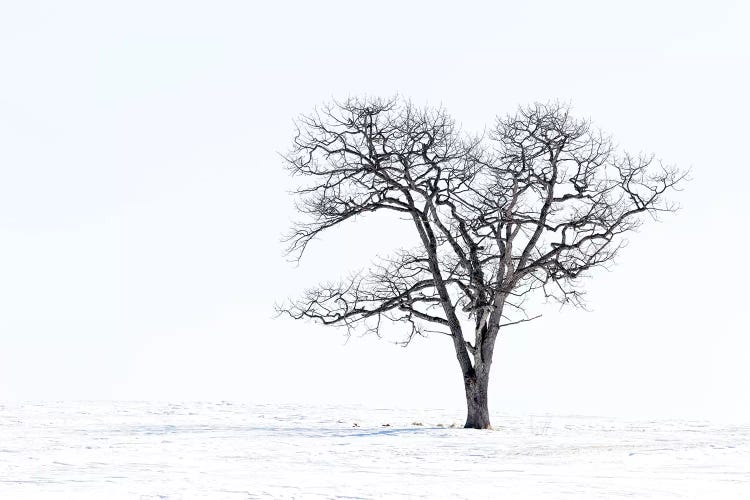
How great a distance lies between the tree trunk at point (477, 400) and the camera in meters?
25.4

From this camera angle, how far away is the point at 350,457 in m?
16.6

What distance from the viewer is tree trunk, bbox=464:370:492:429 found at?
25.4 metres

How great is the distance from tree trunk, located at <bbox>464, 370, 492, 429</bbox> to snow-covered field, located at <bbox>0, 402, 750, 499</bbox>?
0.57m

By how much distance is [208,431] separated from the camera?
21.9 m

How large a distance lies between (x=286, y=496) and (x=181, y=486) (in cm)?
162

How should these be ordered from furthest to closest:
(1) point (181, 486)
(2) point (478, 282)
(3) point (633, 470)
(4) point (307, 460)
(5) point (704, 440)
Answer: (2) point (478, 282)
(5) point (704, 440)
(4) point (307, 460)
(3) point (633, 470)
(1) point (181, 486)

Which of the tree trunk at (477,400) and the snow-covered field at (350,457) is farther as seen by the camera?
the tree trunk at (477,400)

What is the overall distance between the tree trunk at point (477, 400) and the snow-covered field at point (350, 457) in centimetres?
57

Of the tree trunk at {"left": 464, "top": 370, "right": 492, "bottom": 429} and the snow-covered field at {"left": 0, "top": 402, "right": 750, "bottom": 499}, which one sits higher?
the tree trunk at {"left": 464, "top": 370, "right": 492, "bottom": 429}

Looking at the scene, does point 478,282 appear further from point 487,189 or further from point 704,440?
point 704,440

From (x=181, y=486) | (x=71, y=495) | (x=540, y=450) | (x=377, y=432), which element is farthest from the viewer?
(x=377, y=432)

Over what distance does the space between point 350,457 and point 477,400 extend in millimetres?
9647

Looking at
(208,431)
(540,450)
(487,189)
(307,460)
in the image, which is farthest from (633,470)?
(487,189)

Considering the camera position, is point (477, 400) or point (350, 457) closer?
point (350, 457)
